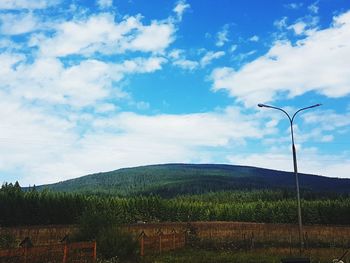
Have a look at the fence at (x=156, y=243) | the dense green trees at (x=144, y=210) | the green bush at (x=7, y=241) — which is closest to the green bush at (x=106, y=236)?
the fence at (x=156, y=243)

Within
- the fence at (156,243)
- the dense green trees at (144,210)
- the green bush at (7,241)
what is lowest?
the fence at (156,243)

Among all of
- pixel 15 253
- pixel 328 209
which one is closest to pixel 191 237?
pixel 15 253

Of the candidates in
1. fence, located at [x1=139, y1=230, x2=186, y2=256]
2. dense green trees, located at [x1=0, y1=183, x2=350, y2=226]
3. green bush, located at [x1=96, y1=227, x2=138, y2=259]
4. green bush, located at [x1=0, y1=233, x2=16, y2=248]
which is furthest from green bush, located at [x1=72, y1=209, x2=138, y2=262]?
dense green trees, located at [x1=0, y1=183, x2=350, y2=226]

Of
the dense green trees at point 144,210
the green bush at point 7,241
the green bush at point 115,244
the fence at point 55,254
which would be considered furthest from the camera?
the dense green trees at point 144,210

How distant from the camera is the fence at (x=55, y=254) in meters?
22.4

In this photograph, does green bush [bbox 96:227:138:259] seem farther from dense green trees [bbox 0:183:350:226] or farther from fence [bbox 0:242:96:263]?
dense green trees [bbox 0:183:350:226]

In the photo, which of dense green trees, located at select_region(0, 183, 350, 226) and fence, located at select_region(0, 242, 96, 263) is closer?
fence, located at select_region(0, 242, 96, 263)

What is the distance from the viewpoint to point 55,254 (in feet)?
80.4

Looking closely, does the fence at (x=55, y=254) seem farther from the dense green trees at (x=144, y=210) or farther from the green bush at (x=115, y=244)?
the dense green trees at (x=144, y=210)

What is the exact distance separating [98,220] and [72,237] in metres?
2.23

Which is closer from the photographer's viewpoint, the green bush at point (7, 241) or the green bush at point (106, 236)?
the green bush at point (106, 236)

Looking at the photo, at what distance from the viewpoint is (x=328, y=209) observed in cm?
9419

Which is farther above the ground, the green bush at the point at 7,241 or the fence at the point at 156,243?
the green bush at the point at 7,241

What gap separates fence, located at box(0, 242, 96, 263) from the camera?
2241 cm
